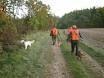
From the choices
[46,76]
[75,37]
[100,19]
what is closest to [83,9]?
[100,19]

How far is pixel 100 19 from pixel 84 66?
303ft

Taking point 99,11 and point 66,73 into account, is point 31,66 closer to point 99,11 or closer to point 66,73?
point 66,73

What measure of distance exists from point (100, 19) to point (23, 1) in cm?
8935

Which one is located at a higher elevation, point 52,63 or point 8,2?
point 8,2

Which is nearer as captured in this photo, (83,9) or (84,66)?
(84,66)

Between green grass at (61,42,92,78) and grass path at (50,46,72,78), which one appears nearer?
green grass at (61,42,92,78)

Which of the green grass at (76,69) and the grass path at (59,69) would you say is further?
the grass path at (59,69)

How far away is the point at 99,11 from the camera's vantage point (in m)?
110

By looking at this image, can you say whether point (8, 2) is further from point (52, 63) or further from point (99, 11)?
point (99, 11)

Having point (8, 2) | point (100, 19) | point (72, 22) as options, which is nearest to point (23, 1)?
point (8, 2)

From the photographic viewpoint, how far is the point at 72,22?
120 m

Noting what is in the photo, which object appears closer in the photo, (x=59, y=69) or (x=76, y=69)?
Answer: (x=76, y=69)

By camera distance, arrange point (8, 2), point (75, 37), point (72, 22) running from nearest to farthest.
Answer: point (8, 2), point (75, 37), point (72, 22)

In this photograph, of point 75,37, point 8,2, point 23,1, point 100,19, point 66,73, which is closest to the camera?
point 66,73
